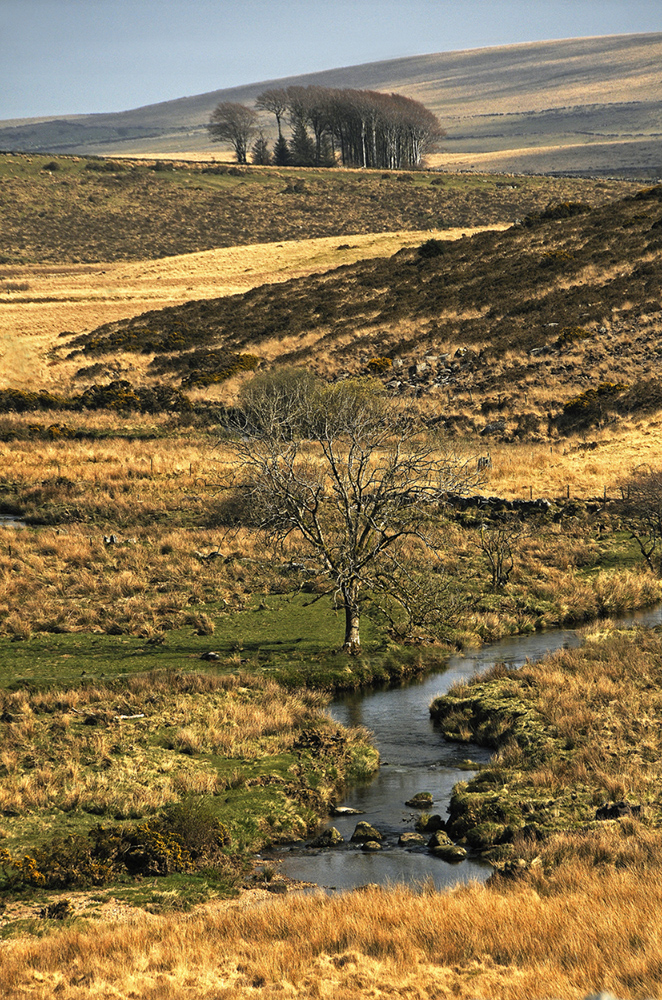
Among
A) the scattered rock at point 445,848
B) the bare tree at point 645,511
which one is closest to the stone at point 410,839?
the scattered rock at point 445,848

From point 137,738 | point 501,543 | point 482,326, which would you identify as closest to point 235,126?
point 482,326

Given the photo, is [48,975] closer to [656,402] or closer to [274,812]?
[274,812]

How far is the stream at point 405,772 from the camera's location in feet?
49.2

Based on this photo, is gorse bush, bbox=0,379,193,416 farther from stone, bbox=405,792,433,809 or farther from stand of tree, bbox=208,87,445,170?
stand of tree, bbox=208,87,445,170

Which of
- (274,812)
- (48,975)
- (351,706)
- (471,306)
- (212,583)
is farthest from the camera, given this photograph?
(471,306)

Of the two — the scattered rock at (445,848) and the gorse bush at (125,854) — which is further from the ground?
the gorse bush at (125,854)

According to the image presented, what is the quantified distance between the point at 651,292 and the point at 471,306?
11.0 meters

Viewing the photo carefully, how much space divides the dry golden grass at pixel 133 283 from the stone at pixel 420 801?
168 feet

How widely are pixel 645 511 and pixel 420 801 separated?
1949cm

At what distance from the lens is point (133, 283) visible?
91375mm

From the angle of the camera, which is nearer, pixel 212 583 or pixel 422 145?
pixel 212 583

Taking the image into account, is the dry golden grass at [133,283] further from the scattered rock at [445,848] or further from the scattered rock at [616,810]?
the scattered rock at [616,810]

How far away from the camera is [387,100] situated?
15675 centimetres

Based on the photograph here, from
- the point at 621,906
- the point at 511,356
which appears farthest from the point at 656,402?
the point at 621,906
